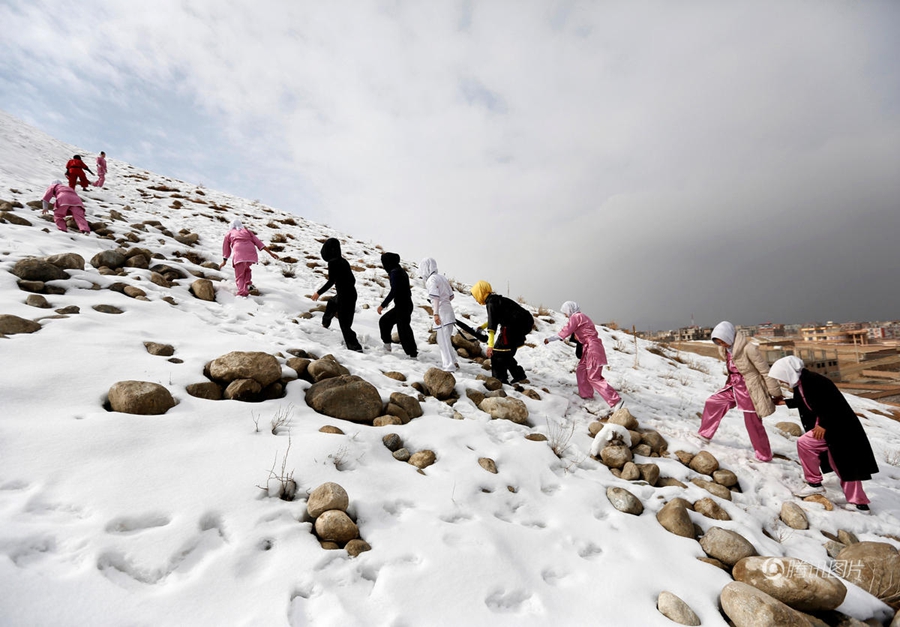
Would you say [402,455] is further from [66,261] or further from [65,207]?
[65,207]

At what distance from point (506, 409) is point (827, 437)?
132 inches

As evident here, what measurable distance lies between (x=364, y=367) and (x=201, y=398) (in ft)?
7.02

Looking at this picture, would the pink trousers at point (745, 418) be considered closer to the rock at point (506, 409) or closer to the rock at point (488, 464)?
the rock at point (506, 409)

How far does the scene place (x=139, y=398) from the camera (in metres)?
3.02

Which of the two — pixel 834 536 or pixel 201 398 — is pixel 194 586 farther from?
pixel 834 536

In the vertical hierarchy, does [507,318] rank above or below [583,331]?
above

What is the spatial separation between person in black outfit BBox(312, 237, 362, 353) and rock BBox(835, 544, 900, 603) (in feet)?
18.6

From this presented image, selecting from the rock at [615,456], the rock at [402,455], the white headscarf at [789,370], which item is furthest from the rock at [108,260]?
the white headscarf at [789,370]

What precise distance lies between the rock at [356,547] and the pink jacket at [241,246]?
6105mm

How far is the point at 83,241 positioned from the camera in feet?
23.9

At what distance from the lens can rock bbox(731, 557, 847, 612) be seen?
8.02 feet

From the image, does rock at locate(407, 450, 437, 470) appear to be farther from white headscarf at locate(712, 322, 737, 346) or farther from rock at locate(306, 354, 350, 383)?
→ white headscarf at locate(712, 322, 737, 346)

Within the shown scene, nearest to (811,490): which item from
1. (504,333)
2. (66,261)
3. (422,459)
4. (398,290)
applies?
(504,333)

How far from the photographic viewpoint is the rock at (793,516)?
3529 mm
